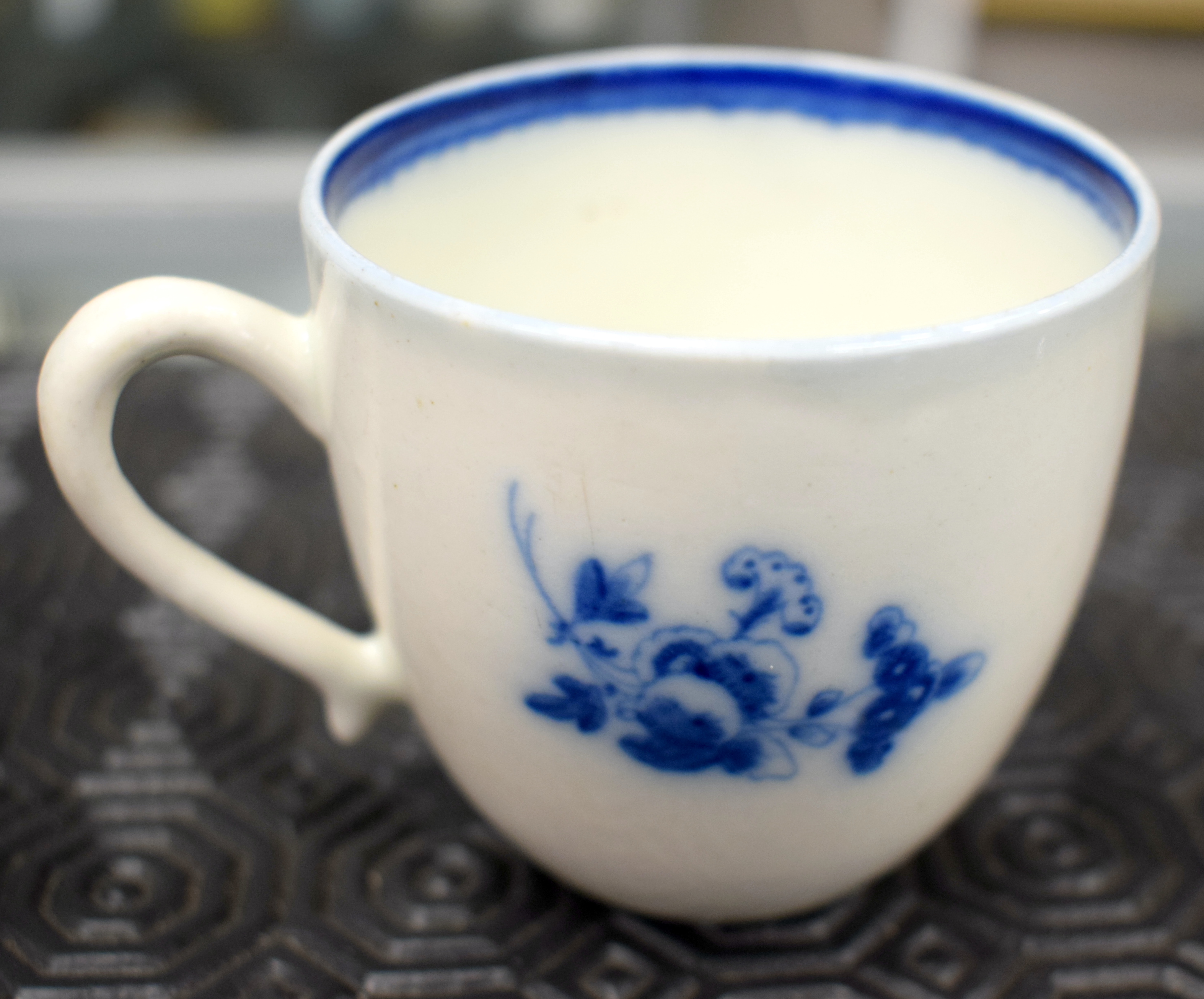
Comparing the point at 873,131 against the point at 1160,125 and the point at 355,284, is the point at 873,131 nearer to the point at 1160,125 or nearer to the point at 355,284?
the point at 355,284

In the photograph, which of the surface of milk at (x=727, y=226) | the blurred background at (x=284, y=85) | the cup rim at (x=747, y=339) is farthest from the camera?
the blurred background at (x=284, y=85)

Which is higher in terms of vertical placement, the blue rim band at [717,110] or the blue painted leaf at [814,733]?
the blue rim band at [717,110]

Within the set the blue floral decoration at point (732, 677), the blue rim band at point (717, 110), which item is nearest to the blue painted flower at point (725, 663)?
the blue floral decoration at point (732, 677)

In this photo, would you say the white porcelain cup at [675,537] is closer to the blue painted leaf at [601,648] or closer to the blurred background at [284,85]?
the blue painted leaf at [601,648]

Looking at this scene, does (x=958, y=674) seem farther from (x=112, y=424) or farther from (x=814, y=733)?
(x=112, y=424)

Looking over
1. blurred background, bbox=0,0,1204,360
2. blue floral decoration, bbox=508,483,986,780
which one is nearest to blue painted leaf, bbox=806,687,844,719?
blue floral decoration, bbox=508,483,986,780
